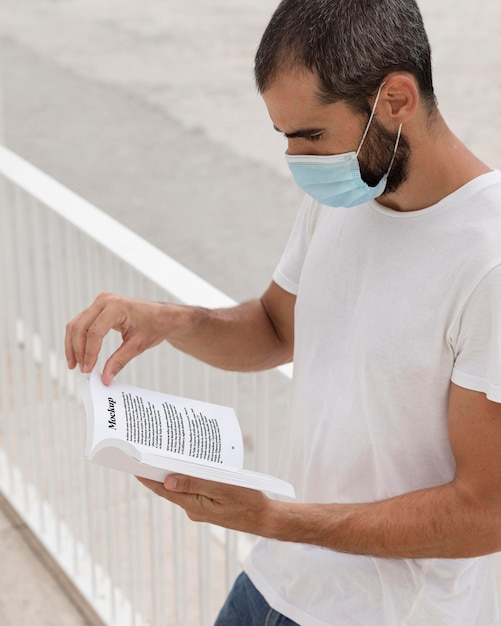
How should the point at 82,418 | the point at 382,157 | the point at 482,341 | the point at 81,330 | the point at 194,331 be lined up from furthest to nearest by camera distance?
the point at 82,418
the point at 194,331
the point at 81,330
the point at 382,157
the point at 482,341

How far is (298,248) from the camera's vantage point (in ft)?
5.21

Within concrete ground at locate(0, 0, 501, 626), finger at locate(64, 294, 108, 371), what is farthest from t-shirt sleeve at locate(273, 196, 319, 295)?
concrete ground at locate(0, 0, 501, 626)

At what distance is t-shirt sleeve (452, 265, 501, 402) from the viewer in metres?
1.19

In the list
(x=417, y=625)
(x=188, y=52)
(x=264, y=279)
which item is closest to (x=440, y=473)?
(x=417, y=625)

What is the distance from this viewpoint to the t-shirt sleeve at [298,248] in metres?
1.58

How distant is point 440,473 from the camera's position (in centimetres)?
136

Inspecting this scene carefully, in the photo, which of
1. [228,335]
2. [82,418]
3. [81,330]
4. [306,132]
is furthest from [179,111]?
[306,132]

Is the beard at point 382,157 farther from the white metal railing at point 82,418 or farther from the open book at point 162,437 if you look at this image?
the white metal railing at point 82,418

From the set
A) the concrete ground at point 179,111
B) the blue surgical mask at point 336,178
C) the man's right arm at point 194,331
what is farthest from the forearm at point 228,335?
the concrete ground at point 179,111

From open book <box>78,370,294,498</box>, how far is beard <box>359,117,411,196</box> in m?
0.37

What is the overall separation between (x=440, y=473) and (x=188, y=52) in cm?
955

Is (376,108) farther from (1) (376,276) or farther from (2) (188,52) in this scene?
(2) (188,52)

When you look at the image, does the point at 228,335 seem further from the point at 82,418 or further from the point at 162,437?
the point at 82,418

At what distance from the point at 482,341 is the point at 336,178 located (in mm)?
287
